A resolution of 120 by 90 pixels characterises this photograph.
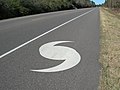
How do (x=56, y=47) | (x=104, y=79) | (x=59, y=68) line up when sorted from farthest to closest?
1. (x=56, y=47)
2. (x=59, y=68)
3. (x=104, y=79)

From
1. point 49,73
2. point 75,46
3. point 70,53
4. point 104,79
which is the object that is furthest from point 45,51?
point 104,79

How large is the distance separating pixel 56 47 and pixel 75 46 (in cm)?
76

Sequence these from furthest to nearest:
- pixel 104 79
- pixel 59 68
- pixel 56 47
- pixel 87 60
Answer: pixel 56 47 < pixel 87 60 < pixel 59 68 < pixel 104 79

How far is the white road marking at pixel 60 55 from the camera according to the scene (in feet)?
22.8

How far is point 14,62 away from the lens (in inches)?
281

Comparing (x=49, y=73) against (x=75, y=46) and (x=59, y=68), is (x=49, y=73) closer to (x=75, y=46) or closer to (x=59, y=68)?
(x=59, y=68)

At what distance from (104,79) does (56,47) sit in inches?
150

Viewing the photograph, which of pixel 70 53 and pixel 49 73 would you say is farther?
pixel 70 53

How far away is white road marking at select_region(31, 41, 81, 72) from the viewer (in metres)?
6.95

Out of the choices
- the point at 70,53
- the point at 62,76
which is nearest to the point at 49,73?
the point at 62,76

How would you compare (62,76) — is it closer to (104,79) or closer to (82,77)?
(82,77)

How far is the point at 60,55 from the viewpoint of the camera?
830 centimetres

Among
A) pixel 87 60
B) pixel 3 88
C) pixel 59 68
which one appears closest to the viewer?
pixel 3 88

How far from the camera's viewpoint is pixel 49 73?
632 centimetres
